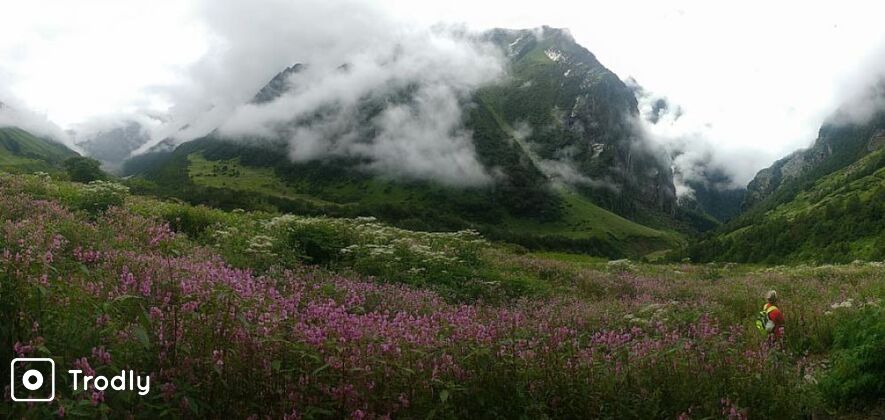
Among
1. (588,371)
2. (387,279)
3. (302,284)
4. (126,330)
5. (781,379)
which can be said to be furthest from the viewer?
(387,279)

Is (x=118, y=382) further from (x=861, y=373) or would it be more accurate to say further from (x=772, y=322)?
(x=772, y=322)

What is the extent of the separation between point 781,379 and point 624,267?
23.0 metres

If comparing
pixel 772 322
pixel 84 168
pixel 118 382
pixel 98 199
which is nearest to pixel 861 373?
pixel 772 322

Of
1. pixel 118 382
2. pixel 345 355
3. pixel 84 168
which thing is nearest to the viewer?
pixel 118 382

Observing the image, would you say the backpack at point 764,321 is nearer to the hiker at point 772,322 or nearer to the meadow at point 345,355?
the hiker at point 772,322

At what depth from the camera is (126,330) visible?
398 centimetres

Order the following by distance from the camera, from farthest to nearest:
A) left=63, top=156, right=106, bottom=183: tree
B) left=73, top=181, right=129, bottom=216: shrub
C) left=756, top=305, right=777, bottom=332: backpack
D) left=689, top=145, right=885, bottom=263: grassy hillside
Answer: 1. left=689, top=145, right=885, bottom=263: grassy hillside
2. left=63, top=156, right=106, bottom=183: tree
3. left=73, top=181, right=129, bottom=216: shrub
4. left=756, top=305, right=777, bottom=332: backpack

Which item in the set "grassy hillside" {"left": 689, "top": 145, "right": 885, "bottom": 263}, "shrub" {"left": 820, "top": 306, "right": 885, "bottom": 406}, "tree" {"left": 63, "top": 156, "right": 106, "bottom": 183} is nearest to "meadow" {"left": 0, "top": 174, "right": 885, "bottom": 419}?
"shrub" {"left": 820, "top": 306, "right": 885, "bottom": 406}

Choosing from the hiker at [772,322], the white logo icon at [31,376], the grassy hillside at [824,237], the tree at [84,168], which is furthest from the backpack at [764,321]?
the grassy hillside at [824,237]

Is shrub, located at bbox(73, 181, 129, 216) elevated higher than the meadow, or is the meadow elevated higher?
shrub, located at bbox(73, 181, 129, 216)

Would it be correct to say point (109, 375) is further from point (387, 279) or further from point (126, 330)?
point (387, 279)

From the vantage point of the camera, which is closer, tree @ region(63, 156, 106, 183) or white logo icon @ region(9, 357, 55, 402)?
white logo icon @ region(9, 357, 55, 402)

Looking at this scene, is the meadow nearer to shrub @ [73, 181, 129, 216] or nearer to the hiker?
the hiker

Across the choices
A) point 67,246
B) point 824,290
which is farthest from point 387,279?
point 824,290
